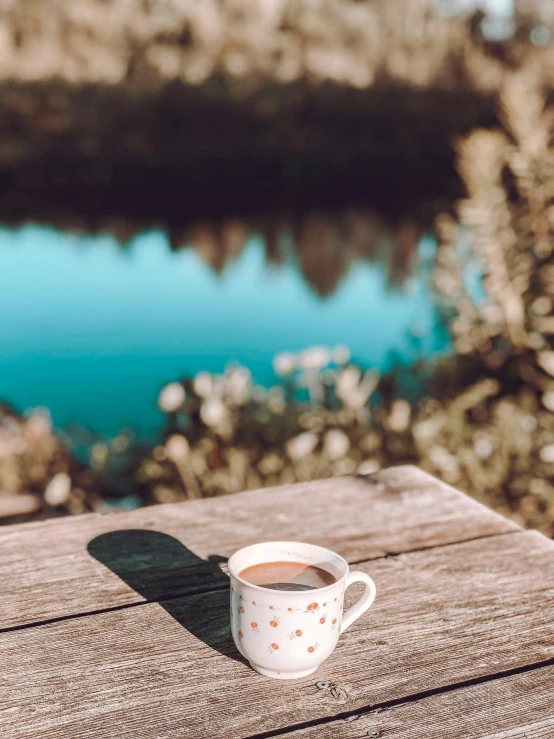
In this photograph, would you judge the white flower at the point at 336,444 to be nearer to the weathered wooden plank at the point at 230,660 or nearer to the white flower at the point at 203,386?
the white flower at the point at 203,386

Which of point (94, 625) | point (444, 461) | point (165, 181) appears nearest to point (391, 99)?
point (165, 181)

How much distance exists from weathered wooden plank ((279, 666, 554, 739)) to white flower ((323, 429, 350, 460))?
1649 millimetres

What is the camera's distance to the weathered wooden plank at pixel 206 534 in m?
0.83

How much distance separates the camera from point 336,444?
2.34 m

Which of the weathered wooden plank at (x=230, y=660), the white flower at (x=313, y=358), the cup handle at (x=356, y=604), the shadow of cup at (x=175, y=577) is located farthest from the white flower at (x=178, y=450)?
the cup handle at (x=356, y=604)

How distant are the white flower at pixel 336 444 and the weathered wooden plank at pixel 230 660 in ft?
4.77

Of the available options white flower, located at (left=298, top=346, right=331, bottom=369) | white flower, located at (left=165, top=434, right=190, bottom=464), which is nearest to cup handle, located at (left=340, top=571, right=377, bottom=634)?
white flower, located at (left=165, top=434, right=190, bottom=464)

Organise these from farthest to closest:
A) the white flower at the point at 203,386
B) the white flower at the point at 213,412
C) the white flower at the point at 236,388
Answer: the white flower at the point at 236,388 → the white flower at the point at 203,386 → the white flower at the point at 213,412

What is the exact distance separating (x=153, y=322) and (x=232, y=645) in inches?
212

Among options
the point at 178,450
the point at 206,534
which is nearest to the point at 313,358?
the point at 178,450

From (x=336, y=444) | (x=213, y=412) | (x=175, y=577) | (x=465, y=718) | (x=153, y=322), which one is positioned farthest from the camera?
(x=153, y=322)

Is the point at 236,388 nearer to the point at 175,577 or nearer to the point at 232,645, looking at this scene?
the point at 175,577

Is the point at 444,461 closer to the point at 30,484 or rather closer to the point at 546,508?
the point at 546,508

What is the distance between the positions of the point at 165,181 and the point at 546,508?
37.5ft
